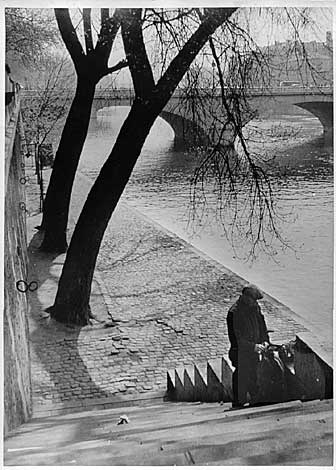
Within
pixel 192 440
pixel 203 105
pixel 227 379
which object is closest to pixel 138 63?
pixel 203 105

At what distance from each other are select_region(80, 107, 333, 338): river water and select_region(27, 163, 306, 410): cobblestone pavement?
0.05m

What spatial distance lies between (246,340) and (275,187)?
526mm

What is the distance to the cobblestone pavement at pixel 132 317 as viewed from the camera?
2406mm

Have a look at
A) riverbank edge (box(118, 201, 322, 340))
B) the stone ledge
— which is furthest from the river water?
the stone ledge

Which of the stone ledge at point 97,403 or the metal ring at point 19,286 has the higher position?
the metal ring at point 19,286

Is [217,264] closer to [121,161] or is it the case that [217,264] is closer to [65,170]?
[121,161]

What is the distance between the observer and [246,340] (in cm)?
236

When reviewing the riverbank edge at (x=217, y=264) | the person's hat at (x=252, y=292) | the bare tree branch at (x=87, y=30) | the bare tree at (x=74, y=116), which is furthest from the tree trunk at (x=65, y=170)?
the person's hat at (x=252, y=292)

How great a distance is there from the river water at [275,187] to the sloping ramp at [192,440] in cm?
39

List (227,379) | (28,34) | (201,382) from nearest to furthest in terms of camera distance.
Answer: (28,34) → (227,379) → (201,382)

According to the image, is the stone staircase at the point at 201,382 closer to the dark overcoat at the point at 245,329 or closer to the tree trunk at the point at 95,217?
the dark overcoat at the point at 245,329

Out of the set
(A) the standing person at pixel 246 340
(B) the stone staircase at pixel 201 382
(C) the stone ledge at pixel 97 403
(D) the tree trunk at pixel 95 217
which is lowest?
(C) the stone ledge at pixel 97 403

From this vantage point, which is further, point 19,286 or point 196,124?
point 196,124

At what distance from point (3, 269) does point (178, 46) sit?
93 centimetres
